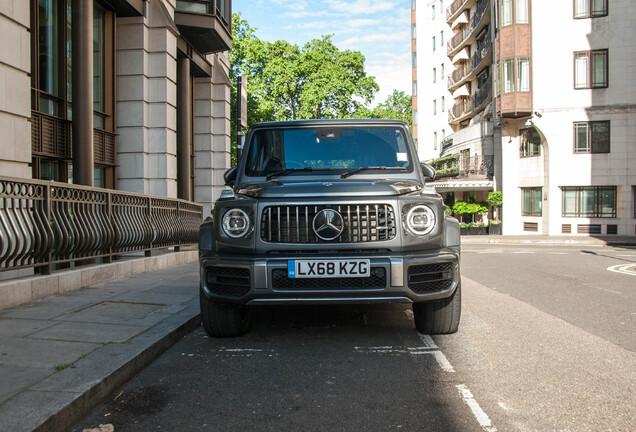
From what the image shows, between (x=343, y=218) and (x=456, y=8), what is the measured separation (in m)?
43.7

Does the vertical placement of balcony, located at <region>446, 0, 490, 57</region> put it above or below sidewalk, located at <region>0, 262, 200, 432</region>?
above

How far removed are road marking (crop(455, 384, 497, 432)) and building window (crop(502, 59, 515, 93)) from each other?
98.7ft

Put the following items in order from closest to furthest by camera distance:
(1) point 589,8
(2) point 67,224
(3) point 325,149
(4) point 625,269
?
(3) point 325,149 → (2) point 67,224 → (4) point 625,269 → (1) point 589,8

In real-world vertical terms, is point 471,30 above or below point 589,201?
above

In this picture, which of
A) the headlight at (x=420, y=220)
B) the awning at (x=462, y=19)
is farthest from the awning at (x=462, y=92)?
the headlight at (x=420, y=220)

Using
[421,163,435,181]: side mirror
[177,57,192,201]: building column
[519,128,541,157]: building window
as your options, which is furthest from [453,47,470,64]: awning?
[421,163,435,181]: side mirror

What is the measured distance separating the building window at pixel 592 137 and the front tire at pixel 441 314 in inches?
1106

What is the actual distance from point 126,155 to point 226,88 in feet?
26.7

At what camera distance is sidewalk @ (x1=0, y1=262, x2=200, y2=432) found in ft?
9.82

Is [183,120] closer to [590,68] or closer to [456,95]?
[590,68]

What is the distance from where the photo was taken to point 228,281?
446cm

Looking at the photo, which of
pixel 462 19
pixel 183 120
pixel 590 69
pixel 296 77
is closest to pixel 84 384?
pixel 183 120

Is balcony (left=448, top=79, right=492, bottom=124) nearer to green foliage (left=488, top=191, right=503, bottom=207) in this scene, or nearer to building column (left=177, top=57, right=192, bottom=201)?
green foliage (left=488, top=191, right=503, bottom=207)

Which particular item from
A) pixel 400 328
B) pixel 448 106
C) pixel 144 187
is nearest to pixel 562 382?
pixel 400 328
